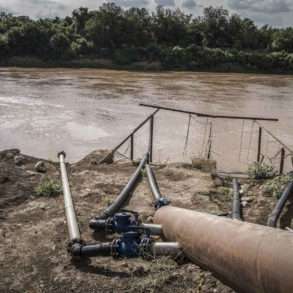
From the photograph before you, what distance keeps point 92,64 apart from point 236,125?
114 feet

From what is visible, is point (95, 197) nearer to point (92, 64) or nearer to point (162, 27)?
point (92, 64)

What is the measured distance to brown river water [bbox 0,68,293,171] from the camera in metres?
13.9

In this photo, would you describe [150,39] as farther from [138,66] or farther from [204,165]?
[204,165]

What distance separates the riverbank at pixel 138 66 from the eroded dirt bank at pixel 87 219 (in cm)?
4129

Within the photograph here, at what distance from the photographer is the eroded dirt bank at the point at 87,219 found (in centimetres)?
405

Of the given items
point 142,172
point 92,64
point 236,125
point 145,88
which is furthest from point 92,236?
point 92,64

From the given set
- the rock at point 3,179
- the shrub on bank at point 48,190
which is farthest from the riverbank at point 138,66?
the shrub on bank at point 48,190

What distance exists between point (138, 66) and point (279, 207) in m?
45.8

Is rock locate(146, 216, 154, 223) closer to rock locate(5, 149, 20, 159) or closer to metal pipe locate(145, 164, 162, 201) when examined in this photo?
metal pipe locate(145, 164, 162, 201)

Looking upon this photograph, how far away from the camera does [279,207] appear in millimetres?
5629

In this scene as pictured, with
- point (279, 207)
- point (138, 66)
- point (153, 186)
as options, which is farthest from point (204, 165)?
point (138, 66)

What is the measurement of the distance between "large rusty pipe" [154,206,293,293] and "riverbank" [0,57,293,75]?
149ft

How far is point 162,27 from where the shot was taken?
62406mm

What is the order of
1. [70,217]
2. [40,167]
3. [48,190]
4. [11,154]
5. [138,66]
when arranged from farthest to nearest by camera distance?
[138,66]
[11,154]
[40,167]
[48,190]
[70,217]
